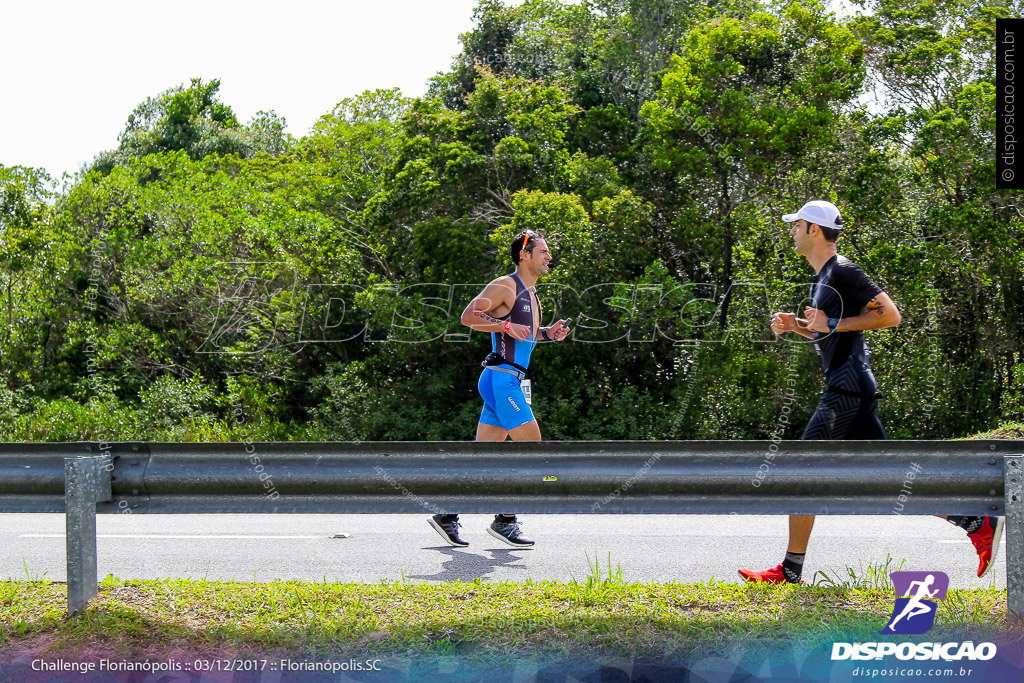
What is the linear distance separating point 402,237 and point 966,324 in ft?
27.2

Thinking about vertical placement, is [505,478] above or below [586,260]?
below

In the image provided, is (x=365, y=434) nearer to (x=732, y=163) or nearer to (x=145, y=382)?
(x=145, y=382)

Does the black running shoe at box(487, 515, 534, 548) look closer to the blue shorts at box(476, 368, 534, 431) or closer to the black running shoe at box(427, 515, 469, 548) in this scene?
the black running shoe at box(427, 515, 469, 548)

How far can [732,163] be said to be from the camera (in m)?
14.0

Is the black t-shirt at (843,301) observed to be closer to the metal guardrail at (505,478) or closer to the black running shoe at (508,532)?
the metal guardrail at (505,478)

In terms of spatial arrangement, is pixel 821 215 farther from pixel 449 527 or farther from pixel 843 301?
pixel 449 527

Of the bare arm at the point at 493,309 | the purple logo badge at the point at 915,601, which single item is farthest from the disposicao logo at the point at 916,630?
the bare arm at the point at 493,309

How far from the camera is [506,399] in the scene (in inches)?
254

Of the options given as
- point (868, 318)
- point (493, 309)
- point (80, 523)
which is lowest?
point (80, 523)

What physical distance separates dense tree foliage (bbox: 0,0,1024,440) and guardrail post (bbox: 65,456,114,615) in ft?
30.2

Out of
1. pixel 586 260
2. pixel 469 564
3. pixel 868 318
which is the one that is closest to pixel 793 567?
pixel 868 318

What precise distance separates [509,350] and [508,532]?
1.24m

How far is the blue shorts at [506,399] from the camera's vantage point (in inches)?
253

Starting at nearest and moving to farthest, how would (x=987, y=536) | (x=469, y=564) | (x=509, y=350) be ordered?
(x=987, y=536), (x=469, y=564), (x=509, y=350)
